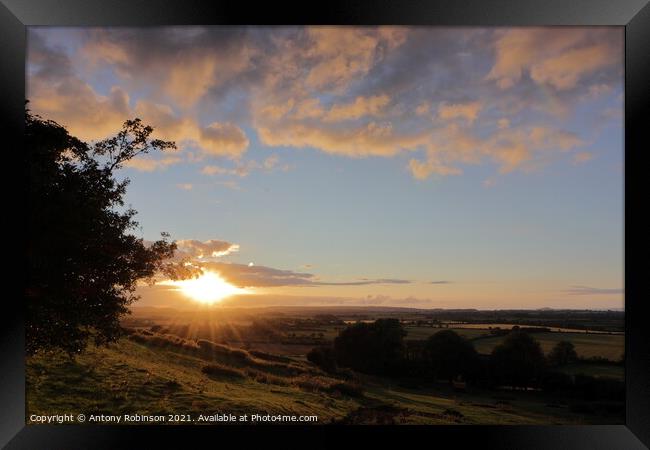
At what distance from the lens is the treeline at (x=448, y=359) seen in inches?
779

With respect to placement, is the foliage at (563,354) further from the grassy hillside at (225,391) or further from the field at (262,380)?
the grassy hillside at (225,391)

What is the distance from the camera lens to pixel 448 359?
22.7m

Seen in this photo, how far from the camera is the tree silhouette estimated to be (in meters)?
9.02

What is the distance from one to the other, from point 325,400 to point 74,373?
277 inches

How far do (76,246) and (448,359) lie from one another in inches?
759

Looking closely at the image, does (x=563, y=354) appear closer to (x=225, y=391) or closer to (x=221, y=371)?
(x=221, y=371)

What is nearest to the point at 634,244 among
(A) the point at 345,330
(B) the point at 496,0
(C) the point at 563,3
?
(C) the point at 563,3

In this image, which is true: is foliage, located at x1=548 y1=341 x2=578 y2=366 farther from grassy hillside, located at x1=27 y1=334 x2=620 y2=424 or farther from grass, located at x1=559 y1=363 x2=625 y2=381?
grassy hillside, located at x1=27 y1=334 x2=620 y2=424

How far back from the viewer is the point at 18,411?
7996 millimetres

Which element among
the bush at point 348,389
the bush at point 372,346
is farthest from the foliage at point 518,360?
the bush at point 348,389

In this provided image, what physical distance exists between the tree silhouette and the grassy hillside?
1822mm

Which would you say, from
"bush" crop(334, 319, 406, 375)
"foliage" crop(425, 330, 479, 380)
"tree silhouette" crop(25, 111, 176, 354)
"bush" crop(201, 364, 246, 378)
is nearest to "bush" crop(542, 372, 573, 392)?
"foliage" crop(425, 330, 479, 380)

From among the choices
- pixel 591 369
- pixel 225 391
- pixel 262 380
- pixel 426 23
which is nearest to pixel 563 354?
pixel 591 369

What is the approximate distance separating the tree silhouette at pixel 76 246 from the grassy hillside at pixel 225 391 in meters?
1.82
